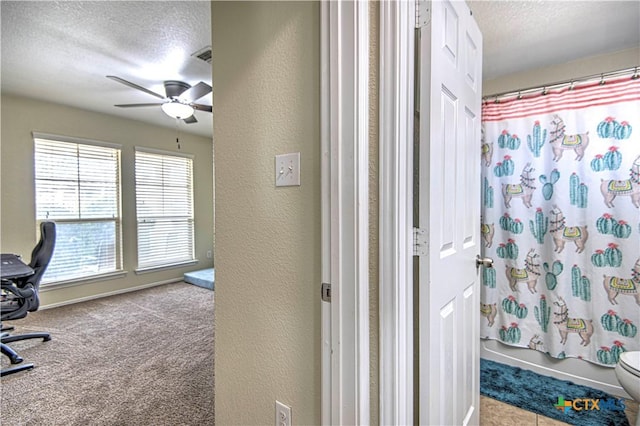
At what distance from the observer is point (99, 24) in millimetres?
1950

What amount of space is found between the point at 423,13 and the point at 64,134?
4268 mm

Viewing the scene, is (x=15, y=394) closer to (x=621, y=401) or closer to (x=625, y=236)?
(x=621, y=401)

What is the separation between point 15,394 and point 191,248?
3.14m

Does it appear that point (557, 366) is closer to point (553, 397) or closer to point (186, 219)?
point (553, 397)

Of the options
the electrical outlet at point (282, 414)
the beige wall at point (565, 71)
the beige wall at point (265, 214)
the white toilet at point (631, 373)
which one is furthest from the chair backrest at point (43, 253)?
the white toilet at point (631, 373)

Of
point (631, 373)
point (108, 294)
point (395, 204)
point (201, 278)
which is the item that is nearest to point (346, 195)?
point (395, 204)

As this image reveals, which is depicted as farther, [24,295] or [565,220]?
[24,295]

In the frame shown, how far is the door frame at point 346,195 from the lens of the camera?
848mm

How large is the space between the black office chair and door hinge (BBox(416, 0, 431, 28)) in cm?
309

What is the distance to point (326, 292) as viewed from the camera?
36.1 inches

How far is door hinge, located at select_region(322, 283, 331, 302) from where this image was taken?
911mm

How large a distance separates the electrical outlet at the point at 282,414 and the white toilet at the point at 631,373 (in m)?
1.62

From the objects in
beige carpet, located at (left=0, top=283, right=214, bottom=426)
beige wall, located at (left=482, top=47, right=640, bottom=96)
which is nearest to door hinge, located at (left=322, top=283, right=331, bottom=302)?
beige carpet, located at (left=0, top=283, right=214, bottom=426)

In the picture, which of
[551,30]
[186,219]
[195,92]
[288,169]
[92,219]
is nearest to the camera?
[288,169]
